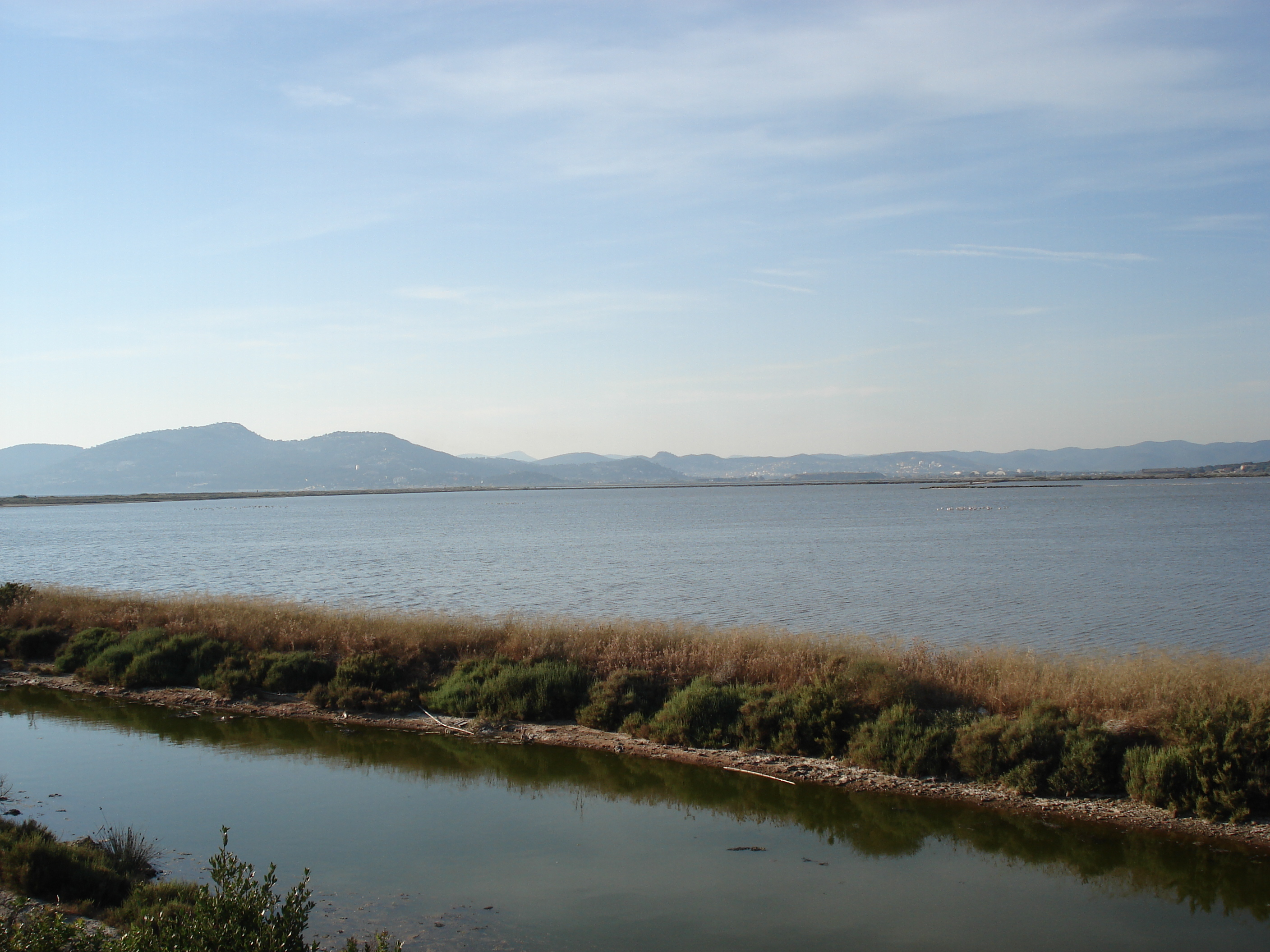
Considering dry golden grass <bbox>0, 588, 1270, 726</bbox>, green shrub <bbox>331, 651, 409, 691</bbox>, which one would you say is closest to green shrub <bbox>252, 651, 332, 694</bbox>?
green shrub <bbox>331, 651, 409, 691</bbox>

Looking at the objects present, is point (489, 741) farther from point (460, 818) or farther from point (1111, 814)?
point (1111, 814)

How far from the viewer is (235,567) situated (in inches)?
2157

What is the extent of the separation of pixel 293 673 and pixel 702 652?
30.1 feet

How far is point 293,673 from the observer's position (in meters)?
20.0

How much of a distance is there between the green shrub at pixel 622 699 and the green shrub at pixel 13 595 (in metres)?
19.7

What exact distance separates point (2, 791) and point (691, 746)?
10638 mm

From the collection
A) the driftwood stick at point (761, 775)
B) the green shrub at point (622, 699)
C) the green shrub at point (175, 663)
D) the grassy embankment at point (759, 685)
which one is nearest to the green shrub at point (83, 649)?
the grassy embankment at point (759, 685)

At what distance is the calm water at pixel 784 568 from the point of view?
30.6 metres

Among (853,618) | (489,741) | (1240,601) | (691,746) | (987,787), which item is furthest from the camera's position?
(1240,601)

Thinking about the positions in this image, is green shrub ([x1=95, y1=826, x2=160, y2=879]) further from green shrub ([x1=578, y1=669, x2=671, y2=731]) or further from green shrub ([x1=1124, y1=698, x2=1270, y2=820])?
green shrub ([x1=1124, y1=698, x2=1270, y2=820])

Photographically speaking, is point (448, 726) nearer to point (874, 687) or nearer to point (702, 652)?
point (702, 652)

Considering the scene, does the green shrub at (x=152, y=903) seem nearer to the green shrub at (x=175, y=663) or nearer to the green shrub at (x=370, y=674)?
the green shrub at (x=370, y=674)

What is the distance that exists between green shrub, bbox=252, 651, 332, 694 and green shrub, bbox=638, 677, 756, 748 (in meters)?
8.05

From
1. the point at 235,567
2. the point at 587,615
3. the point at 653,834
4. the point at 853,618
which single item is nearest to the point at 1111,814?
the point at 653,834
